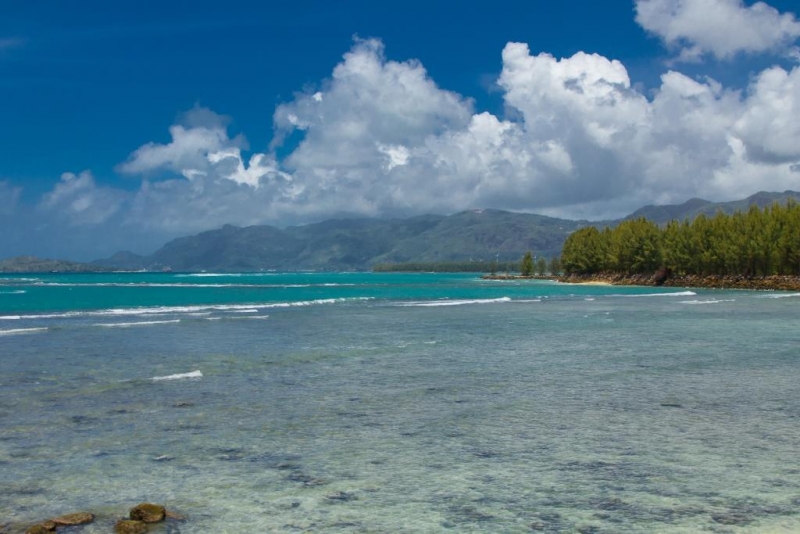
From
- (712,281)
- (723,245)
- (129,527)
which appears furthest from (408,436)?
(712,281)

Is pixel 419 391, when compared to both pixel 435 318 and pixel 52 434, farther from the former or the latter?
pixel 435 318

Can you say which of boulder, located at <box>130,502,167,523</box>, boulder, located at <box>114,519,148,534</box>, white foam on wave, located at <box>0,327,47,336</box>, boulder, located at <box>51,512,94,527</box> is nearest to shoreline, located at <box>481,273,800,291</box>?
white foam on wave, located at <box>0,327,47,336</box>

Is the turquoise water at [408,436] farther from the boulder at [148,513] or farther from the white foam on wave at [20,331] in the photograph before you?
the white foam on wave at [20,331]

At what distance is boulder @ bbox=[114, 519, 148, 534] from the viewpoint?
10.7m

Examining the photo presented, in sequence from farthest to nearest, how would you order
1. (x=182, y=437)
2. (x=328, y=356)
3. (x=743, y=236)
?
1. (x=743, y=236)
2. (x=328, y=356)
3. (x=182, y=437)

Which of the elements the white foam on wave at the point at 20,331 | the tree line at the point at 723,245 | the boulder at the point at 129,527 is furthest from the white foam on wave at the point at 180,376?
the tree line at the point at 723,245

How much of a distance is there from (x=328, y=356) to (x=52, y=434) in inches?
664

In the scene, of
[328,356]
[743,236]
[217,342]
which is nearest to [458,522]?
[328,356]

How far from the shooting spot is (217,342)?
3972cm

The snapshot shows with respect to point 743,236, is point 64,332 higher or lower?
lower

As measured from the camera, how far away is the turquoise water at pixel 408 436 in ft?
38.9

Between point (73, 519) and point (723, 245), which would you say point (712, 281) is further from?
point (73, 519)

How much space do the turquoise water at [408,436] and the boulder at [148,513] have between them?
0.99ft

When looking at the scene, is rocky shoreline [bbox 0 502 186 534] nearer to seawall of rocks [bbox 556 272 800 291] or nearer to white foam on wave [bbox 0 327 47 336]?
white foam on wave [bbox 0 327 47 336]
